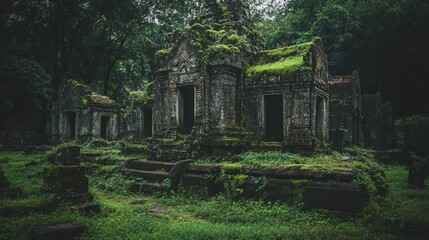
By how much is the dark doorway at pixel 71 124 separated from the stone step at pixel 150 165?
11.9 meters

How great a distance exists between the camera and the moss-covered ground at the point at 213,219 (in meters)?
5.36

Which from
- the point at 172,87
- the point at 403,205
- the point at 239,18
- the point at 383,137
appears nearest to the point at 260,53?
the point at 239,18

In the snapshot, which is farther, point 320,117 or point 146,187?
point 320,117

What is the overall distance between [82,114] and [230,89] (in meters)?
12.3

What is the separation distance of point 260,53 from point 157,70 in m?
4.23

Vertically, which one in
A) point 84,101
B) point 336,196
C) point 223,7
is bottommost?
point 336,196

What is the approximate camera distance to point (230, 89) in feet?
36.8

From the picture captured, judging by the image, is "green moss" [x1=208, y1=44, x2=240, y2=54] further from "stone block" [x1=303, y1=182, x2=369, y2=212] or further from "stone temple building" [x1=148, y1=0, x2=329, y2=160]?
"stone block" [x1=303, y1=182, x2=369, y2=212]

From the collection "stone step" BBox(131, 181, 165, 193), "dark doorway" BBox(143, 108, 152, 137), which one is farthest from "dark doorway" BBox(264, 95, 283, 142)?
"dark doorway" BBox(143, 108, 152, 137)

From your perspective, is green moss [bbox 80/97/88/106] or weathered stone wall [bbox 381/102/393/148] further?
weathered stone wall [bbox 381/102/393/148]

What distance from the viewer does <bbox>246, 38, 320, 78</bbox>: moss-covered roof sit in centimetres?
1065

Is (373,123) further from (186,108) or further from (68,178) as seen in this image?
(68,178)

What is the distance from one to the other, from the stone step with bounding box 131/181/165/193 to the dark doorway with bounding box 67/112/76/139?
13274 mm

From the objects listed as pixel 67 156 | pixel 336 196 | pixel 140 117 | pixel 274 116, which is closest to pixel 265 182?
pixel 336 196
